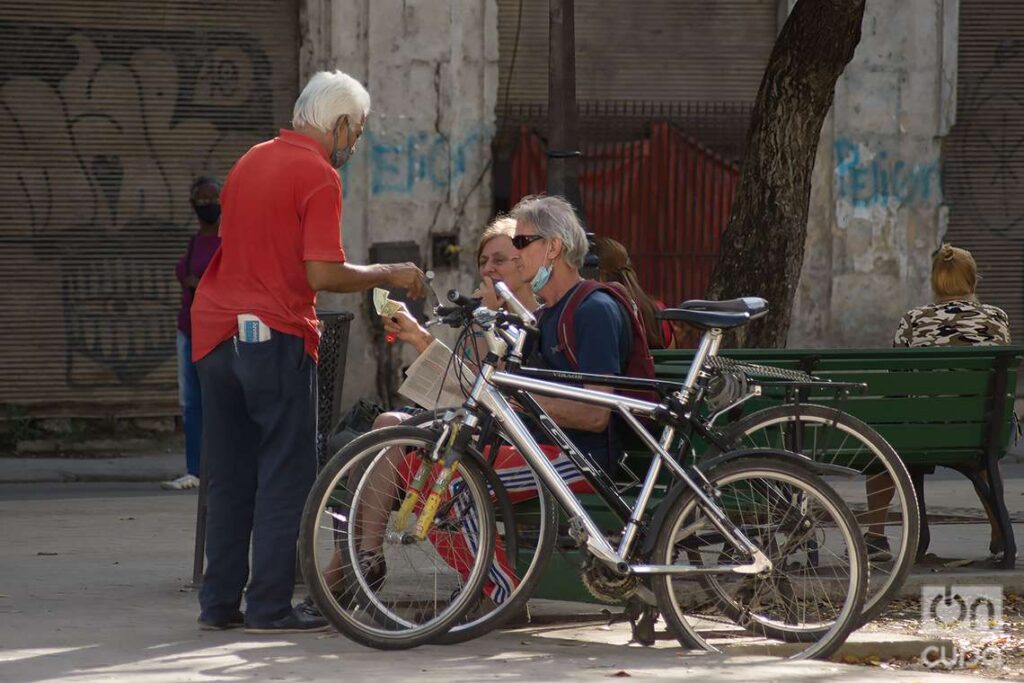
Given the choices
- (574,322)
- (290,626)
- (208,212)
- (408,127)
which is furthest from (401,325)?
(408,127)

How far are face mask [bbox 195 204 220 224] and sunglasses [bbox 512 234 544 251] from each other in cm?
525

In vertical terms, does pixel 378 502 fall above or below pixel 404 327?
below

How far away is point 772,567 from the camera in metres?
5.28

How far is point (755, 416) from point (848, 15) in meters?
4.17

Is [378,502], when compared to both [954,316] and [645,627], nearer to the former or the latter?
[645,627]

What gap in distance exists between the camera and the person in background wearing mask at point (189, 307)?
10492 mm

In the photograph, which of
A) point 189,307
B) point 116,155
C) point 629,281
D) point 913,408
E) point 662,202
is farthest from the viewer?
point 662,202

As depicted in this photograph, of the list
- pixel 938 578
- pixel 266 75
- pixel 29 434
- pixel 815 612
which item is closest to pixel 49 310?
pixel 29 434

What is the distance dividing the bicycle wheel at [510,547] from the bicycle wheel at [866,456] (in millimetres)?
539

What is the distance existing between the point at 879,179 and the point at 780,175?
18.7 ft

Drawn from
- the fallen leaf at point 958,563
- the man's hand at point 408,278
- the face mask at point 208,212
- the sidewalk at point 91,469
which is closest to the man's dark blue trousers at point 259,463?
the man's hand at point 408,278

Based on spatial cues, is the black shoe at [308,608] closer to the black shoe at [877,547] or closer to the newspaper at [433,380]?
the newspaper at [433,380]

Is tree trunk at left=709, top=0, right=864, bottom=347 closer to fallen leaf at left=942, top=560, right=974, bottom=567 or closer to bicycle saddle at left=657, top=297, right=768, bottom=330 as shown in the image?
fallen leaf at left=942, top=560, right=974, bottom=567

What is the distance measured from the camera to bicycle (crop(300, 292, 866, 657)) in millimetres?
5207
